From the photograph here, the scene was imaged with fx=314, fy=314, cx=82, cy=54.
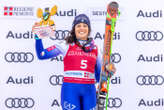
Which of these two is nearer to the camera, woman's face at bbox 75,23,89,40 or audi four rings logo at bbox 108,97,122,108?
woman's face at bbox 75,23,89,40

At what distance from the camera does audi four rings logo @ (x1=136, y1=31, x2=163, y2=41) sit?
3312 mm

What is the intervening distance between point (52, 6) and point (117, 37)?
753mm

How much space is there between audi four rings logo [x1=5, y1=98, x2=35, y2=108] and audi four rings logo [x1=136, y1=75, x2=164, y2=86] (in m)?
1.16

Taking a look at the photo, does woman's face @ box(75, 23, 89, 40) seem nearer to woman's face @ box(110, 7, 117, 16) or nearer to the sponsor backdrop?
woman's face @ box(110, 7, 117, 16)

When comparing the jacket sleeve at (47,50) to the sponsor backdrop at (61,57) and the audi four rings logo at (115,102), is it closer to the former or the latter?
the sponsor backdrop at (61,57)

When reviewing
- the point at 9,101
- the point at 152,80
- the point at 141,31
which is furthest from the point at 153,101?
the point at 9,101

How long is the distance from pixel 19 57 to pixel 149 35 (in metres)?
1.39

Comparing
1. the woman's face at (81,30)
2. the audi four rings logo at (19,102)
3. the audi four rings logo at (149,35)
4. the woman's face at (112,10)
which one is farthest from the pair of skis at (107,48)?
the audi four rings logo at (19,102)

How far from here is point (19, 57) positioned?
10.8 ft

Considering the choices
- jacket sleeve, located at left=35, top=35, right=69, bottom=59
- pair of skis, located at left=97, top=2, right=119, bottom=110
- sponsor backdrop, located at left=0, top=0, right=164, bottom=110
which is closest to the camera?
pair of skis, located at left=97, top=2, right=119, bottom=110

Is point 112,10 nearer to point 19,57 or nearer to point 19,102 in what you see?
point 19,57

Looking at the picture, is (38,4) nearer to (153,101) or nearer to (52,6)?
(52,6)

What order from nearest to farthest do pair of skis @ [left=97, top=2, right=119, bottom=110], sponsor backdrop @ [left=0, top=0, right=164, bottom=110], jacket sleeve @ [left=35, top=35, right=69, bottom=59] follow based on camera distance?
pair of skis @ [left=97, top=2, right=119, bottom=110], jacket sleeve @ [left=35, top=35, right=69, bottom=59], sponsor backdrop @ [left=0, top=0, right=164, bottom=110]

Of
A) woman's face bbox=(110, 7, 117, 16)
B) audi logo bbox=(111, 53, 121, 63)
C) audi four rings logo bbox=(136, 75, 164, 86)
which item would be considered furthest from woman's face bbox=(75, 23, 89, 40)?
audi four rings logo bbox=(136, 75, 164, 86)
